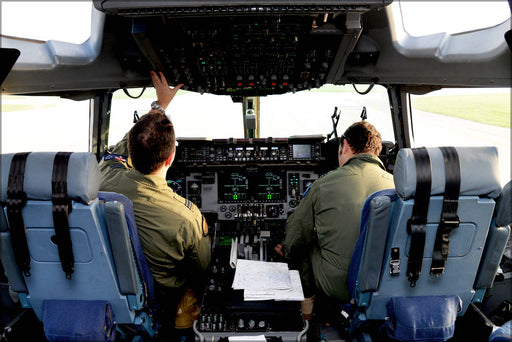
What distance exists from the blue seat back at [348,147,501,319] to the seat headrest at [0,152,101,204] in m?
1.07

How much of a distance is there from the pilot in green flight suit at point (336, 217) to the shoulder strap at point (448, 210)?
38 cm

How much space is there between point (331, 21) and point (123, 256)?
161 centimetres

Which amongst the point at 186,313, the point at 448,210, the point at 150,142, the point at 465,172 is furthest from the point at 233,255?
the point at 465,172

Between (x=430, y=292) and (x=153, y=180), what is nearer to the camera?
(x=430, y=292)

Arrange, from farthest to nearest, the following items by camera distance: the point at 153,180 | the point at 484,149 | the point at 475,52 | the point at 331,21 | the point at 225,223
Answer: the point at 225,223, the point at 475,52, the point at 331,21, the point at 153,180, the point at 484,149

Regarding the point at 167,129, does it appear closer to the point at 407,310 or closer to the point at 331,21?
the point at 331,21

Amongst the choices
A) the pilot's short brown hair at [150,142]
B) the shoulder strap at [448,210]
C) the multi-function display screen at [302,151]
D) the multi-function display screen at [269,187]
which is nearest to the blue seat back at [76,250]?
the pilot's short brown hair at [150,142]

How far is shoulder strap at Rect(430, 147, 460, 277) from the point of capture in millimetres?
1209

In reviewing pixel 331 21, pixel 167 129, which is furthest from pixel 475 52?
pixel 167 129

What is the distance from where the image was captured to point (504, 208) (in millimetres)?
1287

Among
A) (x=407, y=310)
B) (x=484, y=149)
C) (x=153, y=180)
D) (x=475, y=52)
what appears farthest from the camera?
(x=475, y=52)

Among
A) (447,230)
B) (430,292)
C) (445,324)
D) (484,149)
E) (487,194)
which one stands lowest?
(445,324)

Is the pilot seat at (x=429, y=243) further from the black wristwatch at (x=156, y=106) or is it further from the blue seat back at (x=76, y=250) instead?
the black wristwatch at (x=156, y=106)

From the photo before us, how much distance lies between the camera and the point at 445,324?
4.49ft
